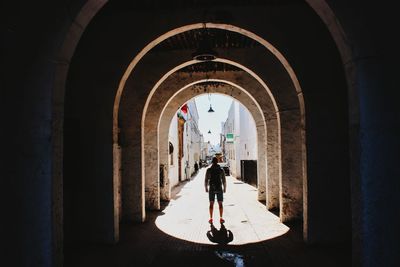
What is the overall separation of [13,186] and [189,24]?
15.3 feet

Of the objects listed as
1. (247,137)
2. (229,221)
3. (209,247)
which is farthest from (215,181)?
(247,137)

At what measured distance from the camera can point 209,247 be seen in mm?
6191

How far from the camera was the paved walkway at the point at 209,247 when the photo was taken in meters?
5.30

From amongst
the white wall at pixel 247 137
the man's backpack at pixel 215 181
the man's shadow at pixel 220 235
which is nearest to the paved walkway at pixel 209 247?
the man's shadow at pixel 220 235

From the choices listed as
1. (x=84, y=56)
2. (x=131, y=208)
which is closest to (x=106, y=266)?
(x=131, y=208)

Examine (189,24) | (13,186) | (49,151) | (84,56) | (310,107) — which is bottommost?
(13,186)

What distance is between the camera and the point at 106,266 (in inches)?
201

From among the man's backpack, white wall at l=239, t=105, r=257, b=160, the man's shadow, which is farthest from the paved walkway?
white wall at l=239, t=105, r=257, b=160

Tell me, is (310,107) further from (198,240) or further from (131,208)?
(131,208)

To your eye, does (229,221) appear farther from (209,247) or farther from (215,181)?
(209,247)

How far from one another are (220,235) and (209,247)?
2.98 feet

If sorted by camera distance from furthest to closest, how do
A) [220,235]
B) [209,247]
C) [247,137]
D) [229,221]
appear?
[247,137] → [229,221] → [220,235] → [209,247]

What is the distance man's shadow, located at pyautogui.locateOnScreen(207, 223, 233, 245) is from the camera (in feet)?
21.6

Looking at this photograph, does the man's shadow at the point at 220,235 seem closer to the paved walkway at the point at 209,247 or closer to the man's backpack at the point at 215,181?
the paved walkway at the point at 209,247
